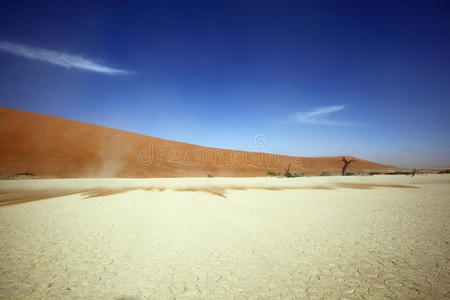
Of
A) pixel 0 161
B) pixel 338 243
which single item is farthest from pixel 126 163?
pixel 338 243

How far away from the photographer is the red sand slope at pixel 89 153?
86.0 feet

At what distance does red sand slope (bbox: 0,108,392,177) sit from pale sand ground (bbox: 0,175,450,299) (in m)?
23.8

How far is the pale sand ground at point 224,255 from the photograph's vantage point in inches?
112

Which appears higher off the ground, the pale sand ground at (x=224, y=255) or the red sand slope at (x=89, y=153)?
the red sand slope at (x=89, y=153)

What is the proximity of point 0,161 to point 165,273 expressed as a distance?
37187 millimetres

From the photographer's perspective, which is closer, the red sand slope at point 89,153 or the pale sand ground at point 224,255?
the pale sand ground at point 224,255

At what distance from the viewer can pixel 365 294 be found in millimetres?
2713

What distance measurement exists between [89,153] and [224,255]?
36429 millimetres

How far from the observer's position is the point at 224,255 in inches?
155

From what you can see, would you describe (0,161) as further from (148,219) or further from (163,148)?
(148,219)

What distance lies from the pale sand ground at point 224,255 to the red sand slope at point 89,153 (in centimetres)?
2380

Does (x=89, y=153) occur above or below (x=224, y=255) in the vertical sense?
above

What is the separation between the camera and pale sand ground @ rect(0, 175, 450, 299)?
2.84 m

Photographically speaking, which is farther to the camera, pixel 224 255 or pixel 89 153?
pixel 89 153
